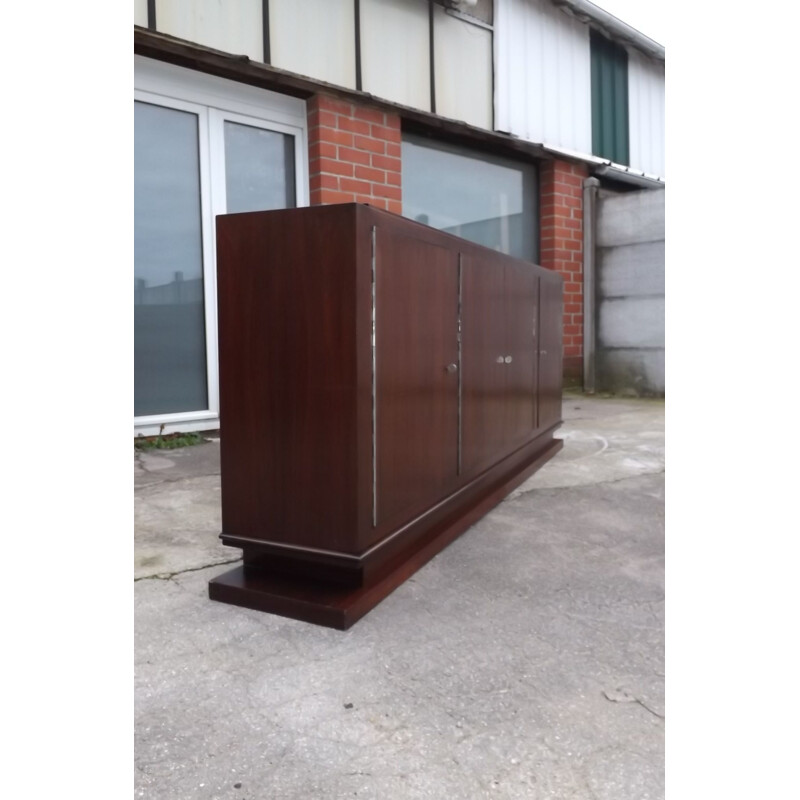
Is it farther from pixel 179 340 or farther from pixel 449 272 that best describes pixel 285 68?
pixel 449 272

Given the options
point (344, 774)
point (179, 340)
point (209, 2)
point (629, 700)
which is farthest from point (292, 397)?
point (209, 2)

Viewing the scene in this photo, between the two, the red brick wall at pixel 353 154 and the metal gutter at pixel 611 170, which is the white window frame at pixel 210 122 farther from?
the metal gutter at pixel 611 170

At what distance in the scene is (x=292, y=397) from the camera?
1808mm

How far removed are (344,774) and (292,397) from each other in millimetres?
951

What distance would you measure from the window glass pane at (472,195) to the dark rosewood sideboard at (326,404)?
3.22 metres

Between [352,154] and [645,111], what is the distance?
3.84 meters

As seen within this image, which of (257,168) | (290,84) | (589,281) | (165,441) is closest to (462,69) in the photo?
(290,84)

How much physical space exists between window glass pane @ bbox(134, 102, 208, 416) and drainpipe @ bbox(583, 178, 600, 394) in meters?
3.84

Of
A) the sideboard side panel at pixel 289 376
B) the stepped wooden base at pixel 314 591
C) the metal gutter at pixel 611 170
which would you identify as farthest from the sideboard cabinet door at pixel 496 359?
the metal gutter at pixel 611 170

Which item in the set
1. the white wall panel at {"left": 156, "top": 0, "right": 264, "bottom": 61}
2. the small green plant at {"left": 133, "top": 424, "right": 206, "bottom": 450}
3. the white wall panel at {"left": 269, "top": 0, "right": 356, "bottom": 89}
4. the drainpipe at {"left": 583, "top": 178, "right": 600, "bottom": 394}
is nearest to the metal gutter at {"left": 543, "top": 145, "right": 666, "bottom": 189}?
the drainpipe at {"left": 583, "top": 178, "right": 600, "bottom": 394}

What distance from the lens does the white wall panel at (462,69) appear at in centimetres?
497

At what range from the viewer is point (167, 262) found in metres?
4.07

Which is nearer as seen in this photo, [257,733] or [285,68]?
[257,733]

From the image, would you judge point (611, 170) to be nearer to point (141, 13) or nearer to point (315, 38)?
point (315, 38)
